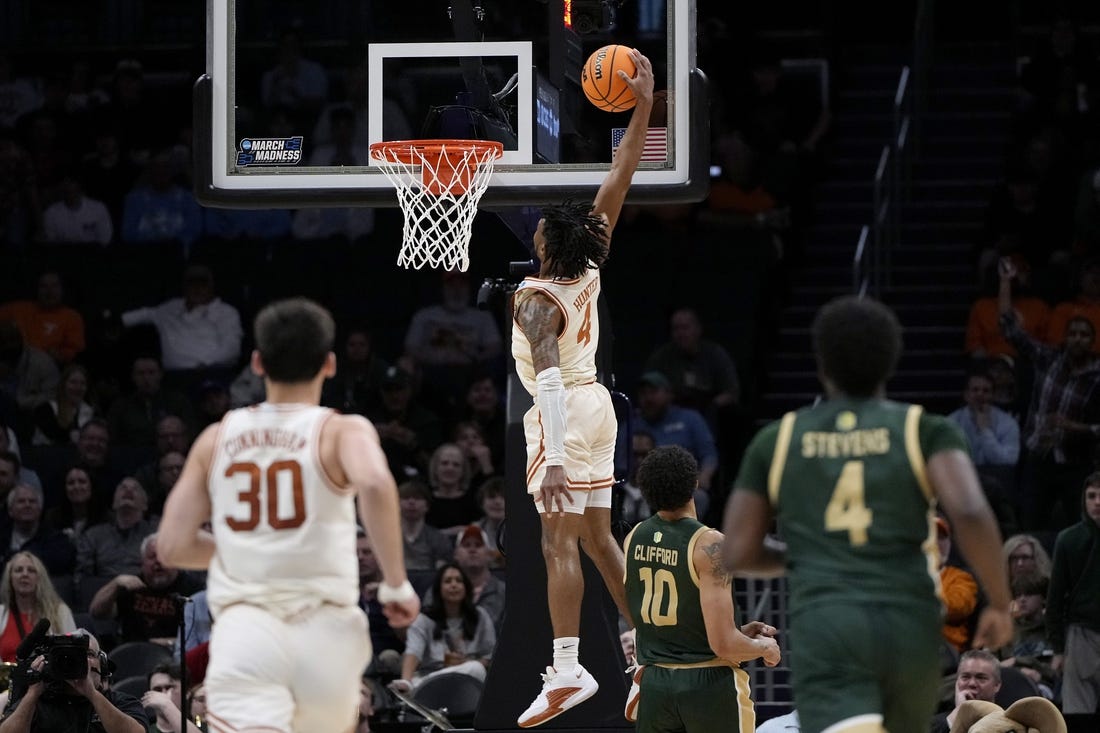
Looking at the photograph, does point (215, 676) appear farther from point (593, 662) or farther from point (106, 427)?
point (106, 427)

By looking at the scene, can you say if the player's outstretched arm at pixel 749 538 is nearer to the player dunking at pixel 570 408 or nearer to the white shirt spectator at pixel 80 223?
the player dunking at pixel 570 408

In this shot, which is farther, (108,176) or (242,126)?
(108,176)

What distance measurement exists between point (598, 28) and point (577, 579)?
3.10 metres

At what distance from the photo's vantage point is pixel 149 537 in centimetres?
1352

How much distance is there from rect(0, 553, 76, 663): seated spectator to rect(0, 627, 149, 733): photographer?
2.09 m

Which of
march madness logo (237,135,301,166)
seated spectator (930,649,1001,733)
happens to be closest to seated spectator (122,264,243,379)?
march madness logo (237,135,301,166)

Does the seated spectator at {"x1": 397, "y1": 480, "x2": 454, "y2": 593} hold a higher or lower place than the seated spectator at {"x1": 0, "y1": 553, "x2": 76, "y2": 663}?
higher

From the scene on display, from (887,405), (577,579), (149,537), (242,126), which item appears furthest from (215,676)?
(242,126)

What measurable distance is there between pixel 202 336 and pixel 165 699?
5468mm

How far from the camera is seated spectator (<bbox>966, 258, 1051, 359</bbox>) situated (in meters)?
15.9

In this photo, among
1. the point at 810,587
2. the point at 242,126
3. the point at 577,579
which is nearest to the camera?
the point at 810,587

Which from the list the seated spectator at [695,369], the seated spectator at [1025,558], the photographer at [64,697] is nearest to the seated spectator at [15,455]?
the photographer at [64,697]

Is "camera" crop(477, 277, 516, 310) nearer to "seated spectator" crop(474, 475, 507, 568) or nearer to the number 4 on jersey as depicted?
the number 4 on jersey

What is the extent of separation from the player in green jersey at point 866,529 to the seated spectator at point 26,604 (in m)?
7.77
